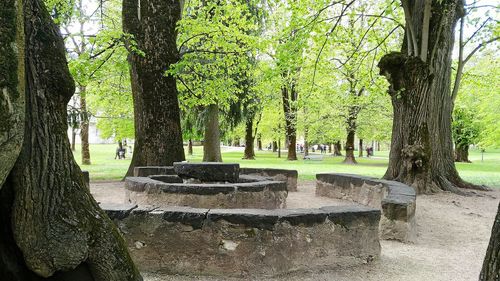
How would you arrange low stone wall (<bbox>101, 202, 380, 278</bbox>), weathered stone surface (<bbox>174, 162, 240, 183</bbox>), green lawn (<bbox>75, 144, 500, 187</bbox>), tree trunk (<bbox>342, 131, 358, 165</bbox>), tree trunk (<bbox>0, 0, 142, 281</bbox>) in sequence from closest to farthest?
tree trunk (<bbox>0, 0, 142, 281</bbox>)
low stone wall (<bbox>101, 202, 380, 278</bbox>)
weathered stone surface (<bbox>174, 162, 240, 183</bbox>)
green lawn (<bbox>75, 144, 500, 187</bbox>)
tree trunk (<bbox>342, 131, 358, 165</bbox>)

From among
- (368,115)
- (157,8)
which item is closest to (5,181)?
(157,8)

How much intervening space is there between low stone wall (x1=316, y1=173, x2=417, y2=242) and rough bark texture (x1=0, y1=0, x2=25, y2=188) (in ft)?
17.7

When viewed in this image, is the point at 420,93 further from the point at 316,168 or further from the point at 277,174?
the point at 316,168

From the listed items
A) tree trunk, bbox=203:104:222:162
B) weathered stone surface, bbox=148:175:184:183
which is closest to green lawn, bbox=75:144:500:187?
tree trunk, bbox=203:104:222:162

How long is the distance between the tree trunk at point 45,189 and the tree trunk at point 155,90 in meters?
8.69

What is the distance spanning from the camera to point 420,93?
10.1 m

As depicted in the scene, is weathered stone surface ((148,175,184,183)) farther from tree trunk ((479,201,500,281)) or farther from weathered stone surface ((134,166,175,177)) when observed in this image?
tree trunk ((479,201,500,281))

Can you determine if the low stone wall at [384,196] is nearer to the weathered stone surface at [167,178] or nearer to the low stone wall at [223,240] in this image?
the low stone wall at [223,240]

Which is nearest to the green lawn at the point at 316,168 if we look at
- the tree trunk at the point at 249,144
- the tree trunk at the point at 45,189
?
the tree trunk at the point at 249,144

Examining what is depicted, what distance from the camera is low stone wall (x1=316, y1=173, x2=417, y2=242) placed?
610 centimetres

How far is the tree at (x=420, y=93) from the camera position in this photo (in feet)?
32.6

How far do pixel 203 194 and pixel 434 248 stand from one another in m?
3.76

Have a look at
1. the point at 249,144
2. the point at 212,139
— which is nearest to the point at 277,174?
the point at 212,139

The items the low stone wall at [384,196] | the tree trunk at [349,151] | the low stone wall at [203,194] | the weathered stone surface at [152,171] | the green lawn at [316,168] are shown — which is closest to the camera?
the low stone wall at [384,196]
